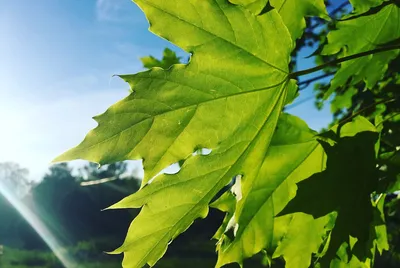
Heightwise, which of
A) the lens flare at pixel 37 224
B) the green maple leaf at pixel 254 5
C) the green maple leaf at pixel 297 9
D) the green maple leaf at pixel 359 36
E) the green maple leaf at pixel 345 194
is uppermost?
the lens flare at pixel 37 224

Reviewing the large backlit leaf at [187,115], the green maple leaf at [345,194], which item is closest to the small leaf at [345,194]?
the green maple leaf at [345,194]

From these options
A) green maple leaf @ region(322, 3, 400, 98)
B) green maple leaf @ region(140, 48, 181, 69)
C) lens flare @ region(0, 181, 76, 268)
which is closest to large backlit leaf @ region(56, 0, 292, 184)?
green maple leaf @ region(322, 3, 400, 98)

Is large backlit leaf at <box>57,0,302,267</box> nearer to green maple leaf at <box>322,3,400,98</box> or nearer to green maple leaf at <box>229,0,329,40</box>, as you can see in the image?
green maple leaf at <box>229,0,329,40</box>

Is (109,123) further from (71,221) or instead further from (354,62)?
(71,221)

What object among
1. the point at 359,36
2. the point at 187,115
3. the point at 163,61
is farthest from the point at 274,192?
the point at 163,61

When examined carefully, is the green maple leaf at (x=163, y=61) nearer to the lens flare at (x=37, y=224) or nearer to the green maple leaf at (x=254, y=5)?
the green maple leaf at (x=254, y=5)

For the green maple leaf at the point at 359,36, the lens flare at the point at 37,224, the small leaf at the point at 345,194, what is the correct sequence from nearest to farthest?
1. the small leaf at the point at 345,194
2. the green maple leaf at the point at 359,36
3. the lens flare at the point at 37,224
